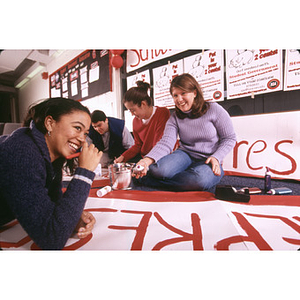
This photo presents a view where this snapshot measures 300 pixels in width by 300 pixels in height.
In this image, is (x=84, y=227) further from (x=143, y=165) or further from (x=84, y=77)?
(x=84, y=77)

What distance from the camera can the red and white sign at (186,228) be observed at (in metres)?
0.40

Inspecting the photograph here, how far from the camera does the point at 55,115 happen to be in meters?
0.42

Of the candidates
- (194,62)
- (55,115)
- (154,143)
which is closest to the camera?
(55,115)

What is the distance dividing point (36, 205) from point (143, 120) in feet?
2.36

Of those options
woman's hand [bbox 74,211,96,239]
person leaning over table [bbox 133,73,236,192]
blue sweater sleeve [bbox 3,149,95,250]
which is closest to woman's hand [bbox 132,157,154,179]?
person leaning over table [bbox 133,73,236,192]

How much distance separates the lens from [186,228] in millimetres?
455

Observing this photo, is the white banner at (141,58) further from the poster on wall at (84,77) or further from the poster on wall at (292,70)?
the poster on wall at (292,70)

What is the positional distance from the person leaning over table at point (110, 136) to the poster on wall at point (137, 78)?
0.21 meters

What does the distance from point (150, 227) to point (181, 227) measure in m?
0.08

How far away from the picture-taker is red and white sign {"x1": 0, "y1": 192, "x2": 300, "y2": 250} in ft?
1.30

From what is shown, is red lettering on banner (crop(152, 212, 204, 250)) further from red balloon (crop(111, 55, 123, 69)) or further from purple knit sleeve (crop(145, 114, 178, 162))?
red balloon (crop(111, 55, 123, 69))

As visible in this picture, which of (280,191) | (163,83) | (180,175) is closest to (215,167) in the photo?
(180,175)
